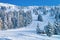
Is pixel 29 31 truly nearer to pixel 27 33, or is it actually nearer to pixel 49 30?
pixel 27 33

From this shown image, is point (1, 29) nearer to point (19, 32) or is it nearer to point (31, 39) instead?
point (19, 32)

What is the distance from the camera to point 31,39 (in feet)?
7.70

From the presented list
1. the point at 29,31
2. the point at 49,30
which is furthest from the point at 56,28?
the point at 29,31

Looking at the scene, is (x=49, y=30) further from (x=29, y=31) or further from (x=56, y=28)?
(x=29, y=31)

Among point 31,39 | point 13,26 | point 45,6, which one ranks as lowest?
point 31,39

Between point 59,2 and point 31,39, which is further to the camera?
point 59,2

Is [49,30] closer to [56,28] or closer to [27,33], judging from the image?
[56,28]

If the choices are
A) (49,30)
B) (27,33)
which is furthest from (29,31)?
(49,30)

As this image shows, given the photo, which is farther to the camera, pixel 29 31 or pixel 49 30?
pixel 29 31

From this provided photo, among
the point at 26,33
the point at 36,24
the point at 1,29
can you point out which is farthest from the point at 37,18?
the point at 1,29

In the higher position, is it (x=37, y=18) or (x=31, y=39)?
(x=37, y=18)

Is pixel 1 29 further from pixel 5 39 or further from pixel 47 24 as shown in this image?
pixel 47 24

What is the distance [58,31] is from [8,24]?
2.14ft

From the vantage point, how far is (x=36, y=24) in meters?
2.54
